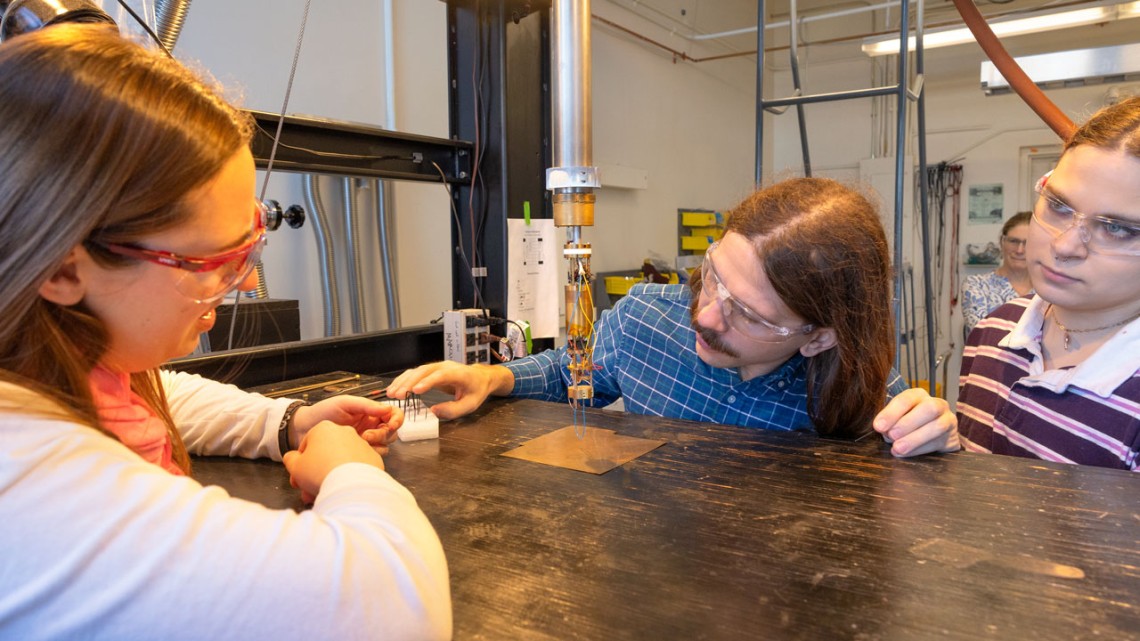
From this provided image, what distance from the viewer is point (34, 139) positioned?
0.50m

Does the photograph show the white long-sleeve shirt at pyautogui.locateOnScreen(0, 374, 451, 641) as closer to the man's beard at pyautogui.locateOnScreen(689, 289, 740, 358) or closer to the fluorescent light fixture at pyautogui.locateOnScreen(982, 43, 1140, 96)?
the man's beard at pyautogui.locateOnScreen(689, 289, 740, 358)

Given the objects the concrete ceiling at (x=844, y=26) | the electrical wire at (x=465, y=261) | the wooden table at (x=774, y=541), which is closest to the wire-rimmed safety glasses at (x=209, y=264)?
the wooden table at (x=774, y=541)

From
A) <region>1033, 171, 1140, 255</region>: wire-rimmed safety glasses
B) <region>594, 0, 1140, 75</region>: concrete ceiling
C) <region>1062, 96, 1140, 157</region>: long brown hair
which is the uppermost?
<region>594, 0, 1140, 75</region>: concrete ceiling

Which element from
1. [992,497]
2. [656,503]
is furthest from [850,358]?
[656,503]

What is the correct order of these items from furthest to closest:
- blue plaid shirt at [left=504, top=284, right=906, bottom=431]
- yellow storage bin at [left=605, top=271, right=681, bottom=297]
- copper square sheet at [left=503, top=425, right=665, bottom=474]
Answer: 1. yellow storage bin at [left=605, top=271, right=681, bottom=297]
2. blue plaid shirt at [left=504, top=284, right=906, bottom=431]
3. copper square sheet at [left=503, top=425, right=665, bottom=474]

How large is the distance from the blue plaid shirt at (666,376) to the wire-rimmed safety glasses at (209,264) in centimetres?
77

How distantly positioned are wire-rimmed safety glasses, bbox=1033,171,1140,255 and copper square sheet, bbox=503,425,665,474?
0.73m

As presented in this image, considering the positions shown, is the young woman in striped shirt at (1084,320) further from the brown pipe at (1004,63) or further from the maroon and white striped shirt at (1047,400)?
the brown pipe at (1004,63)

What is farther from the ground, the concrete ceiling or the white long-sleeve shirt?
the concrete ceiling

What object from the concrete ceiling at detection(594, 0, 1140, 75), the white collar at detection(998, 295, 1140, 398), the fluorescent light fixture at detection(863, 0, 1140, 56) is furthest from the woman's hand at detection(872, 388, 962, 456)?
the concrete ceiling at detection(594, 0, 1140, 75)

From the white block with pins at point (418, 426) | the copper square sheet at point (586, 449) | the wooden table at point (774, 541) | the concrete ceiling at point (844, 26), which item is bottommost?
the wooden table at point (774, 541)

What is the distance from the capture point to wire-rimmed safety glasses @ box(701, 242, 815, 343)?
1147 mm

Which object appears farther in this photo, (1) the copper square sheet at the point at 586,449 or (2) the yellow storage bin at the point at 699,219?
(2) the yellow storage bin at the point at 699,219

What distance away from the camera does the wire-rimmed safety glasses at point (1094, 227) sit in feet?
3.44
